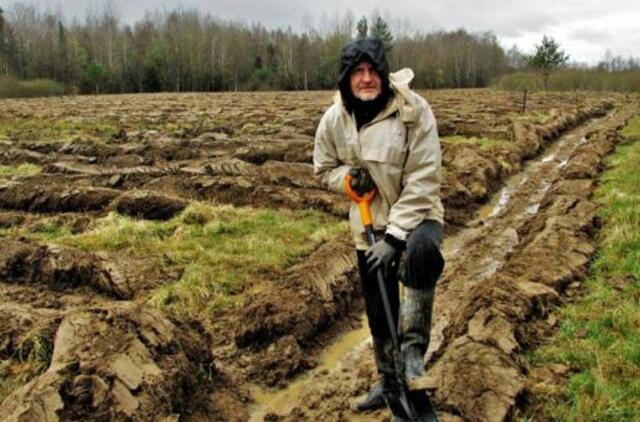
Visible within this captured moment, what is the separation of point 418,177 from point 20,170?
1237 cm

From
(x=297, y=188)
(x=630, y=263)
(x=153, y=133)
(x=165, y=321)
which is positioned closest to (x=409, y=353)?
(x=165, y=321)

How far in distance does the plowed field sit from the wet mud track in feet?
0.07

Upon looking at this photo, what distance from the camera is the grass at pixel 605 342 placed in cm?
377

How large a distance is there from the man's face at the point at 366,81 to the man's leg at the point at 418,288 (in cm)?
82

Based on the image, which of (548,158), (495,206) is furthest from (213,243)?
(548,158)

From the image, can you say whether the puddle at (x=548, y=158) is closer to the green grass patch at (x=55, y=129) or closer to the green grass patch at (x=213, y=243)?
the green grass patch at (x=213, y=243)

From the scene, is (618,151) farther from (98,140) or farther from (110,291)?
(98,140)

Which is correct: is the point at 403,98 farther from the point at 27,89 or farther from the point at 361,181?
the point at 27,89

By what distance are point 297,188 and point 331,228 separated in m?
2.44

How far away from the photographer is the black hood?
3254mm

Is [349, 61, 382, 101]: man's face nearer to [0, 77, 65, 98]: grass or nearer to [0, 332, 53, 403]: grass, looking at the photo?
[0, 332, 53, 403]: grass

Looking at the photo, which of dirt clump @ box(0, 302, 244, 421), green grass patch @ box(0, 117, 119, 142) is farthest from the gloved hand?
green grass patch @ box(0, 117, 119, 142)

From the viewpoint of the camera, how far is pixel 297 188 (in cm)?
1086

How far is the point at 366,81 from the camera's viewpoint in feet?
10.8
